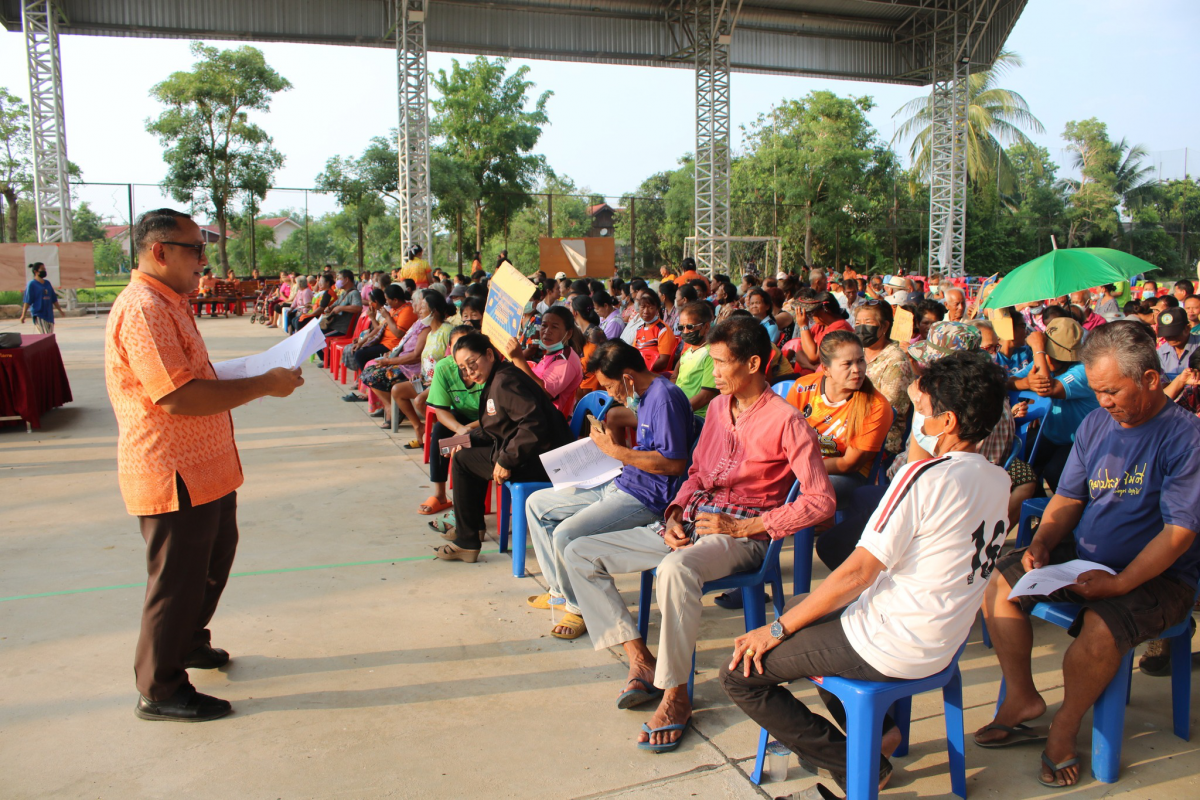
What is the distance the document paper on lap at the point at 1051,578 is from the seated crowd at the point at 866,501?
43 mm

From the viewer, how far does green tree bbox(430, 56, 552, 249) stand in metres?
26.8

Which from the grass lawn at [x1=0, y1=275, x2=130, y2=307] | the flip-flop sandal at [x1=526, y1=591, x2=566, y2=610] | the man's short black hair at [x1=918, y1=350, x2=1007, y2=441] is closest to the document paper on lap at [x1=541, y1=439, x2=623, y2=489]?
the flip-flop sandal at [x1=526, y1=591, x2=566, y2=610]

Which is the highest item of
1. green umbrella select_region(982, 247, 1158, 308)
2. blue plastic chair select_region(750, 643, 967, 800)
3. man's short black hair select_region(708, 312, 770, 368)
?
green umbrella select_region(982, 247, 1158, 308)

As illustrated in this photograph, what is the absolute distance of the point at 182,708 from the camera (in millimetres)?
2713

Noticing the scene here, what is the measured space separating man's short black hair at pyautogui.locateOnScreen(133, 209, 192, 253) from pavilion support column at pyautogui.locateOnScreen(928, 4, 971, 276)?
20.4m

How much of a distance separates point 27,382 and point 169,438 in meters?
5.77

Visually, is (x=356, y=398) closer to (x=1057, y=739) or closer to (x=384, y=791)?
(x=384, y=791)

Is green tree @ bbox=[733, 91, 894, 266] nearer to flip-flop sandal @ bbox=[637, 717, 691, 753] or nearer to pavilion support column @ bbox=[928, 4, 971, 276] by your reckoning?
pavilion support column @ bbox=[928, 4, 971, 276]

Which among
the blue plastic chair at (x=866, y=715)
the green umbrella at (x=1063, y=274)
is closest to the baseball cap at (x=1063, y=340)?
the green umbrella at (x=1063, y=274)

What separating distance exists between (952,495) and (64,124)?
20245mm

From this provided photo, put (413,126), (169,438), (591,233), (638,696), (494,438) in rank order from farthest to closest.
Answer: (591,233)
(413,126)
(494,438)
(638,696)
(169,438)

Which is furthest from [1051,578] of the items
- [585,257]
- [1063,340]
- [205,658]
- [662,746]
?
[585,257]

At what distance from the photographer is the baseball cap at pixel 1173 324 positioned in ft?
18.1

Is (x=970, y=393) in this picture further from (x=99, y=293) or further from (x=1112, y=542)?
(x=99, y=293)
